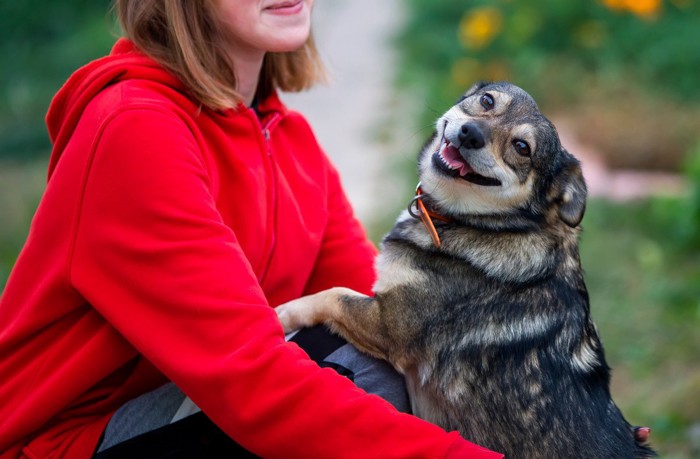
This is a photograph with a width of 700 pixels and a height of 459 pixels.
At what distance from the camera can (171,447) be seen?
2086mm

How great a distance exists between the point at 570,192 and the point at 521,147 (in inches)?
7.1

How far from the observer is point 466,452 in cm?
196

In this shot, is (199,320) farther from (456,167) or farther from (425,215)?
(456,167)

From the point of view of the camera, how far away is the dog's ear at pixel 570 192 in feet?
7.79

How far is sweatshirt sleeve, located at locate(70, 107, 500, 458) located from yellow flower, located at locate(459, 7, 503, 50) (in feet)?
17.1

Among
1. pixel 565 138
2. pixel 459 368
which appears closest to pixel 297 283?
pixel 459 368

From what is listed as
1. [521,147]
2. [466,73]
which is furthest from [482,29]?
[521,147]

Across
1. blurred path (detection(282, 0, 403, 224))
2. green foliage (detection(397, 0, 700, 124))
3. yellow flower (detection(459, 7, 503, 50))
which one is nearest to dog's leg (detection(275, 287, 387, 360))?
blurred path (detection(282, 0, 403, 224))

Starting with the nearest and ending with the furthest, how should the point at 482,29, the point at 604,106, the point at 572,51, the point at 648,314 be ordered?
the point at 648,314, the point at 604,106, the point at 482,29, the point at 572,51

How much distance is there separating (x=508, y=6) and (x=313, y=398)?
5.99 m

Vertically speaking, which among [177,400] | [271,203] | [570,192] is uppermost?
[570,192]

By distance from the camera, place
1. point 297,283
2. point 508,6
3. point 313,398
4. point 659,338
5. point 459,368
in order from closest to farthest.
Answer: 1. point 313,398
2. point 459,368
3. point 297,283
4. point 659,338
5. point 508,6

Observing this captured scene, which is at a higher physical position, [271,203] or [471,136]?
[471,136]

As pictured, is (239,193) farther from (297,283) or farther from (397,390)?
(397,390)
